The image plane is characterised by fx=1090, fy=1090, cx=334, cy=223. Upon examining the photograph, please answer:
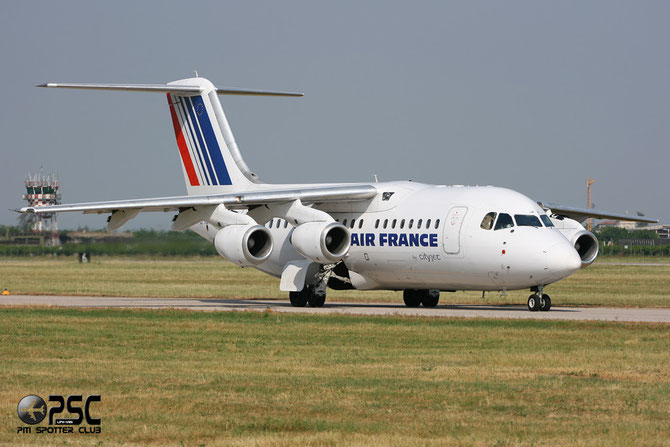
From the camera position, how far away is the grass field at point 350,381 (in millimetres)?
10570

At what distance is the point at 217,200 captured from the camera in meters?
29.1

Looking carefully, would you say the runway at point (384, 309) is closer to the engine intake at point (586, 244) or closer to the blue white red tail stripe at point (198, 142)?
the engine intake at point (586, 244)

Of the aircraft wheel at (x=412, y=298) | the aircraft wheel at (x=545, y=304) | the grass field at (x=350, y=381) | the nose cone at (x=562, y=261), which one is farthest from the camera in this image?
the aircraft wheel at (x=412, y=298)

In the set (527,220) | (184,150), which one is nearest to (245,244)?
(527,220)

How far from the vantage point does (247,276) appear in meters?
52.9

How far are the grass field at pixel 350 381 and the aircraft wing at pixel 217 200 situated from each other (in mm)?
7039

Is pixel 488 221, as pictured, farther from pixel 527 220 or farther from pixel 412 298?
pixel 412 298

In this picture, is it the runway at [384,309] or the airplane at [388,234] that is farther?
the airplane at [388,234]

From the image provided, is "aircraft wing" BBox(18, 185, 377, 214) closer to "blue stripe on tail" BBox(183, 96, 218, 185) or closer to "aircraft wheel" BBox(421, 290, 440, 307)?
"aircraft wheel" BBox(421, 290, 440, 307)

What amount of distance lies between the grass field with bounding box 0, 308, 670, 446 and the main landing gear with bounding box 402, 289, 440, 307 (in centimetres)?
891

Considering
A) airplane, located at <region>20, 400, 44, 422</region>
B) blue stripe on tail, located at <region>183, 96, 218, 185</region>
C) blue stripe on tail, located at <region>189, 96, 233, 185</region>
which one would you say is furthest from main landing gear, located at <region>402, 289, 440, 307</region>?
airplane, located at <region>20, 400, 44, 422</region>

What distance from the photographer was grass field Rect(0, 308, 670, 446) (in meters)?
10.6

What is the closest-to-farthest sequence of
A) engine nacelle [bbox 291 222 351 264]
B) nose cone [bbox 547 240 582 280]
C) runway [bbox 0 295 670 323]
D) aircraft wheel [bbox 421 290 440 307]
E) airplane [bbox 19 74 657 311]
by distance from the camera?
1. runway [bbox 0 295 670 323]
2. nose cone [bbox 547 240 582 280]
3. airplane [bbox 19 74 657 311]
4. engine nacelle [bbox 291 222 351 264]
5. aircraft wheel [bbox 421 290 440 307]

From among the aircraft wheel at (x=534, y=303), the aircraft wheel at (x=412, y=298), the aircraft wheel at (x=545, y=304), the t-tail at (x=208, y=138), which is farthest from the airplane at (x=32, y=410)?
the t-tail at (x=208, y=138)
